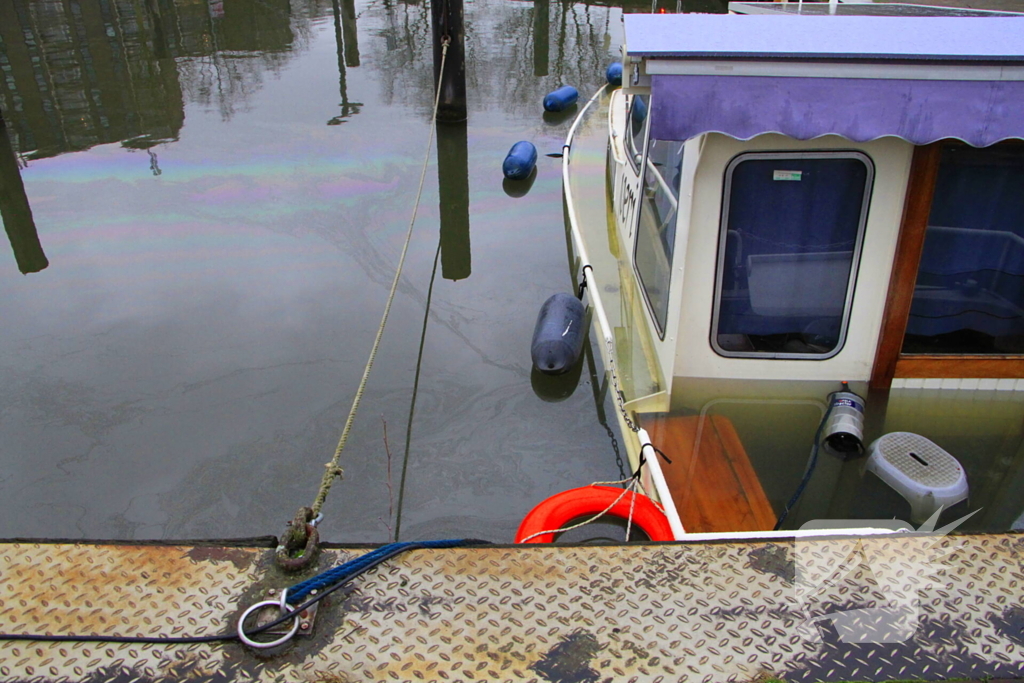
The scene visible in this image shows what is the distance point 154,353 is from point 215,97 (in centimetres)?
913

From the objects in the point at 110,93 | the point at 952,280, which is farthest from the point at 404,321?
the point at 110,93

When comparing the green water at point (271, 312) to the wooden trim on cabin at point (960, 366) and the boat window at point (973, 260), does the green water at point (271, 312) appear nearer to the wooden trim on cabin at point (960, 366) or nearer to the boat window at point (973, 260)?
the wooden trim on cabin at point (960, 366)

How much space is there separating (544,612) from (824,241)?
116 inches

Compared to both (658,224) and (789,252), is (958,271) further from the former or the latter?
(658,224)

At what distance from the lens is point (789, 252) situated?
4.43 m

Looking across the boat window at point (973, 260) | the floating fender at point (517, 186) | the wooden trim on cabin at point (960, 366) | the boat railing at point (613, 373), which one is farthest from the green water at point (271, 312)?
the boat window at point (973, 260)

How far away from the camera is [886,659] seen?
2346 mm

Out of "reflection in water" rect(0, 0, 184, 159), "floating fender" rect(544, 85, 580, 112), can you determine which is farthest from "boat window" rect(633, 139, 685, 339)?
"reflection in water" rect(0, 0, 184, 159)

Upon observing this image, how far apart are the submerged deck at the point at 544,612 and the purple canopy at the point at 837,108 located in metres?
1.97

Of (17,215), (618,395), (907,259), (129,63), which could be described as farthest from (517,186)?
(129,63)

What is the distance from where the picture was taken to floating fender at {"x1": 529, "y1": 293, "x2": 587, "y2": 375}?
6.27 meters

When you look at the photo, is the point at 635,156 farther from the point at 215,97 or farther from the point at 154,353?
the point at 215,97

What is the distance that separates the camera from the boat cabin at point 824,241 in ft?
12.0

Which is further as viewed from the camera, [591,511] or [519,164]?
[519,164]
